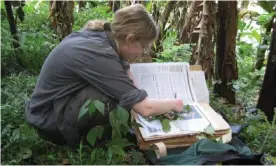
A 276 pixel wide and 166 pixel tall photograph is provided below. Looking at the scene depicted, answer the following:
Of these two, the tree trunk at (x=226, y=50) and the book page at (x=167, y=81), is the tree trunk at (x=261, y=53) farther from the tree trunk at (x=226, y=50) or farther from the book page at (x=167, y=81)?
the book page at (x=167, y=81)

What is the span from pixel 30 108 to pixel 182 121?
28.8 inches

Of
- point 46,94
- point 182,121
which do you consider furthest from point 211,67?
point 46,94

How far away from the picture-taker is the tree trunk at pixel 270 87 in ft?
6.50

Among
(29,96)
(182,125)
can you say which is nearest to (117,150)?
(182,125)

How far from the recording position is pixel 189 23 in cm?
290

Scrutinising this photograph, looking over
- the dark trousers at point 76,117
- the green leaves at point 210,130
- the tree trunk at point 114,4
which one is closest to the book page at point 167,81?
the green leaves at point 210,130

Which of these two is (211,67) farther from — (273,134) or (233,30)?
(273,134)

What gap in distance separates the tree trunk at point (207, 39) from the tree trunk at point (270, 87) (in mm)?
421

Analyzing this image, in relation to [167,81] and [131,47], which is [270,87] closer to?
[167,81]

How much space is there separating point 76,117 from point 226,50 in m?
1.25

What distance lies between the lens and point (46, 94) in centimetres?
155

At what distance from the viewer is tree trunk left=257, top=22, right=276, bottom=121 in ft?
6.50

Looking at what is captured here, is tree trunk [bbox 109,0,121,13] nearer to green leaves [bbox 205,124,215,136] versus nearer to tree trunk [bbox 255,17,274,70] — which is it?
tree trunk [bbox 255,17,274,70]

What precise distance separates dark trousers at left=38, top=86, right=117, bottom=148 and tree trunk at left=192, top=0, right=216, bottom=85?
104 cm
